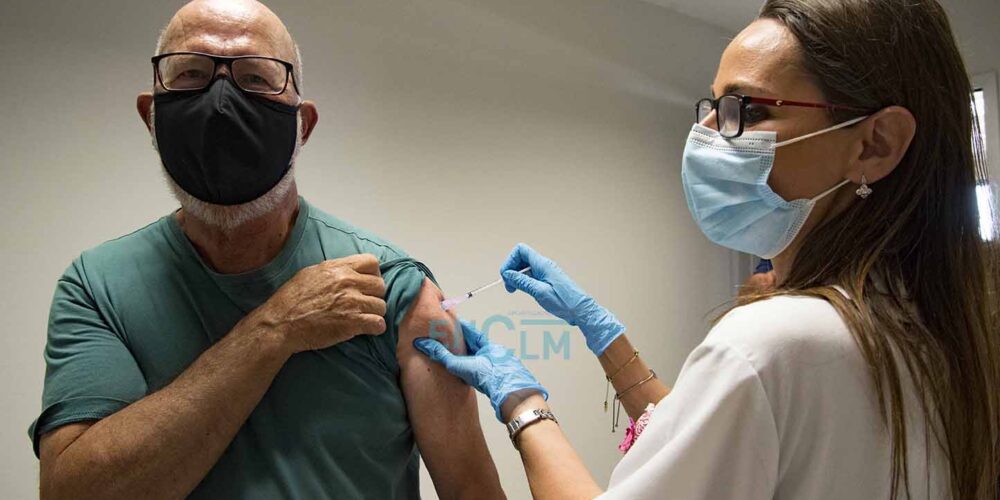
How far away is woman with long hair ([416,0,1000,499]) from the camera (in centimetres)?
81

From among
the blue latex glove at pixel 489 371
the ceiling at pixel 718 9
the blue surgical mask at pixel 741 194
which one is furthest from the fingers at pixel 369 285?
the ceiling at pixel 718 9

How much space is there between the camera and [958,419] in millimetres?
852

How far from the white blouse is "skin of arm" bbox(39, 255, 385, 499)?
24.4 inches

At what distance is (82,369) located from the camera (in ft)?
3.63

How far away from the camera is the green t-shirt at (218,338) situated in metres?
1.14

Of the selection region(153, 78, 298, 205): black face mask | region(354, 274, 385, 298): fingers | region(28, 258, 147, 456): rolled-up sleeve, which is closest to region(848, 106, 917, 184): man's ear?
region(354, 274, 385, 298): fingers

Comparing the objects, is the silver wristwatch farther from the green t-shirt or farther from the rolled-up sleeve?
the rolled-up sleeve

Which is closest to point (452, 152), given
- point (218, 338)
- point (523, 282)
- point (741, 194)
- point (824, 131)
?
point (523, 282)

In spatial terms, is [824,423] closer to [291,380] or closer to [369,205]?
[291,380]

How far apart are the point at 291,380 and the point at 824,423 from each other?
2.84 ft

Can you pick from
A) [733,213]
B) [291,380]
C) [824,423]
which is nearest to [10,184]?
[291,380]

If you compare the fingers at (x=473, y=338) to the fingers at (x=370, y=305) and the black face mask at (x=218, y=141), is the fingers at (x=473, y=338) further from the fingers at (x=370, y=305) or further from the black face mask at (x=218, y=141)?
the black face mask at (x=218, y=141)

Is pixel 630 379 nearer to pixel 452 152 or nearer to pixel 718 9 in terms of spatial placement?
pixel 452 152

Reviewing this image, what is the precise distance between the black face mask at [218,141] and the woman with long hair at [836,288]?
25.5 inches
